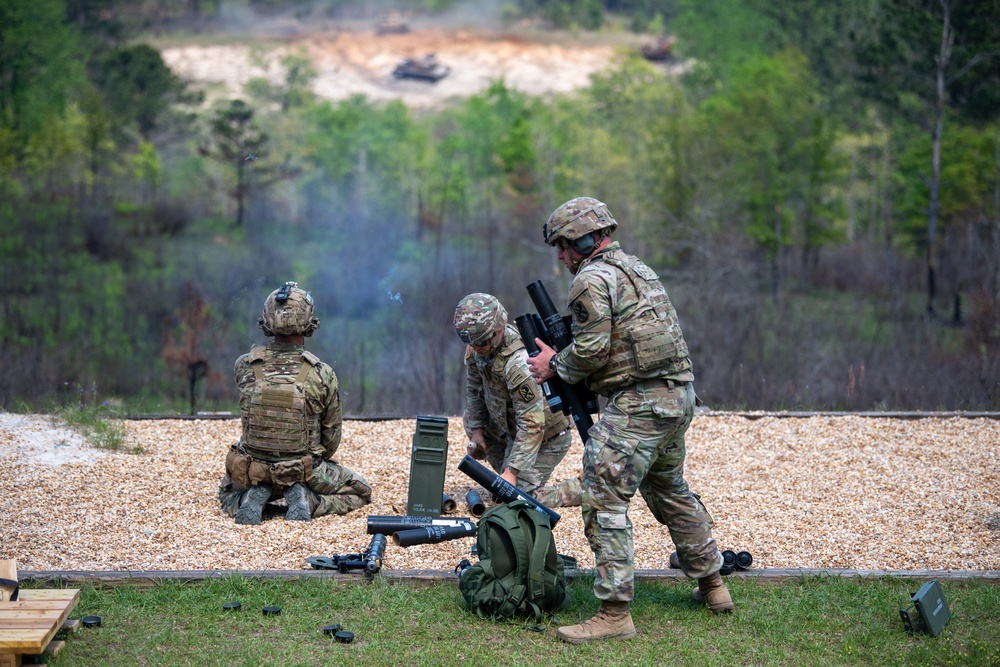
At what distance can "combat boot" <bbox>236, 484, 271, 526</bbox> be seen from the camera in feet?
23.6

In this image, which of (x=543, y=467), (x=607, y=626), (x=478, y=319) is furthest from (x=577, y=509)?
(x=607, y=626)

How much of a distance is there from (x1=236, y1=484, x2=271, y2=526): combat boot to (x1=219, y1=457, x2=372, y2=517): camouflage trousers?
9 centimetres

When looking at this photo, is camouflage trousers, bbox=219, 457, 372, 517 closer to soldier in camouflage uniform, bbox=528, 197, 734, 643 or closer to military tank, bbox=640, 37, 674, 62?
soldier in camouflage uniform, bbox=528, 197, 734, 643

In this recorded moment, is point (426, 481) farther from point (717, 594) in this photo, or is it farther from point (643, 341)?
point (643, 341)

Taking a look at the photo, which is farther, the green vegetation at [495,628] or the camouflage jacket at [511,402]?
the camouflage jacket at [511,402]

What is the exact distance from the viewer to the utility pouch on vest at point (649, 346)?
536 cm

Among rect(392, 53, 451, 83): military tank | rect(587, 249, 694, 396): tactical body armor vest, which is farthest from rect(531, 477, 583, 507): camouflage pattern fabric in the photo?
rect(392, 53, 451, 83): military tank

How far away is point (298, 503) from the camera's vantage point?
24.0 ft

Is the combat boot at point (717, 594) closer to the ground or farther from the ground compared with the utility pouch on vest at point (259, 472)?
farther from the ground

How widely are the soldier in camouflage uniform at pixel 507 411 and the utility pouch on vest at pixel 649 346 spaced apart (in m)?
1.62

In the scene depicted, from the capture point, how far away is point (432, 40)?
5969 cm

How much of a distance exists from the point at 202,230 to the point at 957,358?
21.0 metres

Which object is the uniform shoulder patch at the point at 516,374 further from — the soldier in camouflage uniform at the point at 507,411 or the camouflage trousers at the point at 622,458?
the camouflage trousers at the point at 622,458

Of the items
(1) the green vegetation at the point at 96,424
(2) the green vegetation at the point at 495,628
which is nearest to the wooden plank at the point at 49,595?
(2) the green vegetation at the point at 495,628
